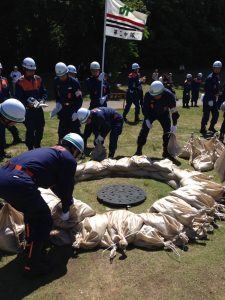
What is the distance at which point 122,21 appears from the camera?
1050 centimetres

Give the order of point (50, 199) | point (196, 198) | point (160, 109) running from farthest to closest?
1. point (160, 109)
2. point (196, 198)
3. point (50, 199)

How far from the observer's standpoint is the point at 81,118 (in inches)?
288

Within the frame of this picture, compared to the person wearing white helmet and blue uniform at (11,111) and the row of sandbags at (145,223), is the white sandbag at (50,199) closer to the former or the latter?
the row of sandbags at (145,223)

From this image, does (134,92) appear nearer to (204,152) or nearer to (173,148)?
(173,148)

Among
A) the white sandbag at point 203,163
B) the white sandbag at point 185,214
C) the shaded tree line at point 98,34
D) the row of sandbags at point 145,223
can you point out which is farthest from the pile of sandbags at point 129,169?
the shaded tree line at point 98,34

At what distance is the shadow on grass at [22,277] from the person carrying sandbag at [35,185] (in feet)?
0.29

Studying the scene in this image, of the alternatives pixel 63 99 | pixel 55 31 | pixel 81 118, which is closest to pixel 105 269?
pixel 81 118

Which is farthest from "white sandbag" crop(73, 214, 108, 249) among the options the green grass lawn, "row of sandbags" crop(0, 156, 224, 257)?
the green grass lawn

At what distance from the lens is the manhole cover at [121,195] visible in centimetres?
588

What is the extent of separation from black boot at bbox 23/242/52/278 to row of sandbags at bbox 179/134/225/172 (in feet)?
13.6

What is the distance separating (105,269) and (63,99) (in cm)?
475

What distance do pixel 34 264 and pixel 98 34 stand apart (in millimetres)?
20794

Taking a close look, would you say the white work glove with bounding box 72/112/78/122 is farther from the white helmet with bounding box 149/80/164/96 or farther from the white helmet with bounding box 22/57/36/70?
the white helmet with bounding box 149/80/164/96

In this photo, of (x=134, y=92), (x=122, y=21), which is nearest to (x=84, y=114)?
(x=122, y=21)
